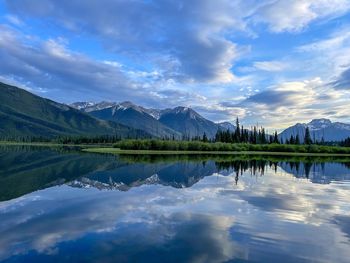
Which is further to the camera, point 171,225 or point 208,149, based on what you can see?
point 208,149

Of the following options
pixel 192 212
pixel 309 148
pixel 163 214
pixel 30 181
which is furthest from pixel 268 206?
pixel 309 148

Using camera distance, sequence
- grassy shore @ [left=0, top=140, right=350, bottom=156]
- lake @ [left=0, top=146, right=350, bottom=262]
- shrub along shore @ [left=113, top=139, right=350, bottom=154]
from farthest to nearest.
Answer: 1. shrub along shore @ [left=113, top=139, right=350, bottom=154]
2. grassy shore @ [left=0, top=140, right=350, bottom=156]
3. lake @ [left=0, top=146, right=350, bottom=262]

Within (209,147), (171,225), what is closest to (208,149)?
(209,147)

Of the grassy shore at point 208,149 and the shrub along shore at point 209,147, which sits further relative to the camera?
the shrub along shore at point 209,147

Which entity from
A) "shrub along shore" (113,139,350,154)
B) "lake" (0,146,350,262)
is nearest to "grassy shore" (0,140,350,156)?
"shrub along shore" (113,139,350,154)

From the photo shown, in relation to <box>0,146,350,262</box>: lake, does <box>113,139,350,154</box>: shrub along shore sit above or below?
above

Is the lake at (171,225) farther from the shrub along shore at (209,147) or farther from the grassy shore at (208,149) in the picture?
the shrub along shore at (209,147)

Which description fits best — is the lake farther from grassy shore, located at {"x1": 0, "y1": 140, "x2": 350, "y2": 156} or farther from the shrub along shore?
the shrub along shore

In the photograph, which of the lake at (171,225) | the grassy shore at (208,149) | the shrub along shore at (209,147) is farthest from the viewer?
the shrub along shore at (209,147)

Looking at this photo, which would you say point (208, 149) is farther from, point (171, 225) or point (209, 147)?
point (171, 225)

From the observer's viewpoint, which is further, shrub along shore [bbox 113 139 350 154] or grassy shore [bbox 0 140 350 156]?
shrub along shore [bbox 113 139 350 154]

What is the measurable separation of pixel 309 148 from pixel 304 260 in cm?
17713

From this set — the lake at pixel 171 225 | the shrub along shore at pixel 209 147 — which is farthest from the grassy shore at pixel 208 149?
the lake at pixel 171 225

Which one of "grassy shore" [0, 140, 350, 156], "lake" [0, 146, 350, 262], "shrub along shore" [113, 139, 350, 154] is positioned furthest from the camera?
"shrub along shore" [113, 139, 350, 154]
